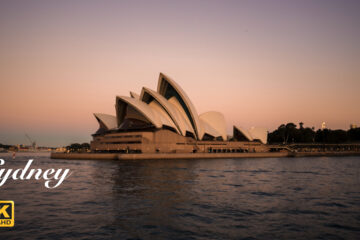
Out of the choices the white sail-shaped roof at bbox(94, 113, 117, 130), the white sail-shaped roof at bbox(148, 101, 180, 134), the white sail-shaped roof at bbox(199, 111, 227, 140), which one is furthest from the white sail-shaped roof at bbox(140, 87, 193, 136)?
the white sail-shaped roof at bbox(94, 113, 117, 130)

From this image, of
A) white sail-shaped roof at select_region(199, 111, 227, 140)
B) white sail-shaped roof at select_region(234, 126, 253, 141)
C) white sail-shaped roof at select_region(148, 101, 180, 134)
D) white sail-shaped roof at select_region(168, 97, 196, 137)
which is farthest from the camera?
white sail-shaped roof at select_region(234, 126, 253, 141)

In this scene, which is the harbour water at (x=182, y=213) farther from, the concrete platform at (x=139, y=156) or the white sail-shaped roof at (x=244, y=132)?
the white sail-shaped roof at (x=244, y=132)

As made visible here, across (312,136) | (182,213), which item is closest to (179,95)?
(182,213)

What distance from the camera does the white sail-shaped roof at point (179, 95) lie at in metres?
76.9

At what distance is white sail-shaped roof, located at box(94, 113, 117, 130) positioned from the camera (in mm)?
87750

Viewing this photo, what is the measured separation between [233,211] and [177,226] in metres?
3.93

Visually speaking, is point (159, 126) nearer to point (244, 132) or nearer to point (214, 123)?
point (214, 123)

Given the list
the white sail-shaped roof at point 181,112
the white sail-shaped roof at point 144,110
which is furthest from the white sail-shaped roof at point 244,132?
the white sail-shaped roof at point 144,110

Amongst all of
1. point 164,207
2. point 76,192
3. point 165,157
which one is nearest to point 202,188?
point 164,207

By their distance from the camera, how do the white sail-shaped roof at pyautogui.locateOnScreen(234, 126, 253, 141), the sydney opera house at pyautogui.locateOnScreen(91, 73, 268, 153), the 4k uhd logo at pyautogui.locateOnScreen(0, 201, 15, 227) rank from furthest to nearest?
the white sail-shaped roof at pyautogui.locateOnScreen(234, 126, 253, 141), the sydney opera house at pyautogui.locateOnScreen(91, 73, 268, 153), the 4k uhd logo at pyautogui.locateOnScreen(0, 201, 15, 227)

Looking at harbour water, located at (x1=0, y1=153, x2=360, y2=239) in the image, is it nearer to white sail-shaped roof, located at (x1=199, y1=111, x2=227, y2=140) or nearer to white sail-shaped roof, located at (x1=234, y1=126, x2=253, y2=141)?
white sail-shaped roof, located at (x1=199, y1=111, x2=227, y2=140)

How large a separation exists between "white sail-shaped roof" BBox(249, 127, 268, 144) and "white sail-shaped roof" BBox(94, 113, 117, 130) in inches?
1872

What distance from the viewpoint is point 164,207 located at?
15844mm

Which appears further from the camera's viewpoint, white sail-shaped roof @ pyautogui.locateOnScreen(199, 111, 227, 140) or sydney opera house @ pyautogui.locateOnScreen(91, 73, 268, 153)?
white sail-shaped roof @ pyautogui.locateOnScreen(199, 111, 227, 140)
